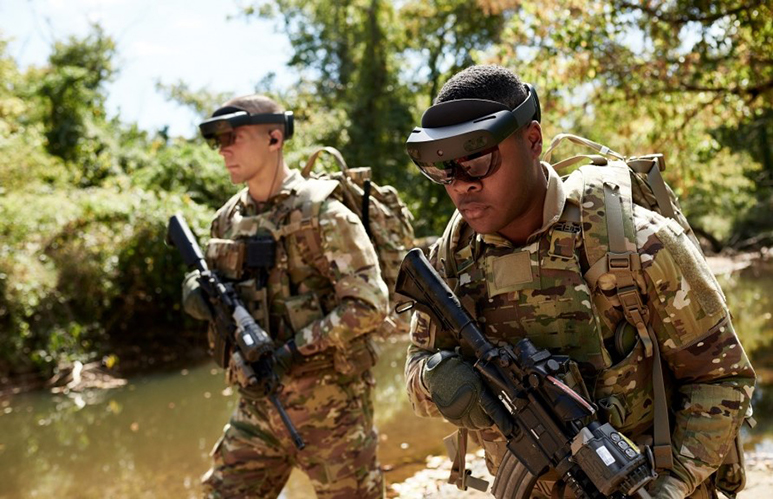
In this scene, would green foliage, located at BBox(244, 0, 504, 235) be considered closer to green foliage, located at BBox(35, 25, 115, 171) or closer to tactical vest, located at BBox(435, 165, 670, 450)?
green foliage, located at BBox(35, 25, 115, 171)

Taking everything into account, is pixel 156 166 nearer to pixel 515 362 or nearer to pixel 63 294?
pixel 63 294

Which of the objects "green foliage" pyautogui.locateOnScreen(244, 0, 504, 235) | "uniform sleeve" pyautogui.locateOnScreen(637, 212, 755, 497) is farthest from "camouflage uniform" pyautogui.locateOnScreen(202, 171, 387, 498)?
"green foliage" pyautogui.locateOnScreen(244, 0, 504, 235)

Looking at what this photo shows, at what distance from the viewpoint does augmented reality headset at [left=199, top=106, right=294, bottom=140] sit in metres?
3.54

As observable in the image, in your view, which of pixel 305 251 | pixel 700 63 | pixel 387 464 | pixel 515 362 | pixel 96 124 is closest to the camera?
pixel 515 362

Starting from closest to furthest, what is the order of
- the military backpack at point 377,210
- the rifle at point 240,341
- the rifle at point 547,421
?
the rifle at point 547,421
the rifle at point 240,341
the military backpack at point 377,210

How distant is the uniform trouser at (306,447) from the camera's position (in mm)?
3352

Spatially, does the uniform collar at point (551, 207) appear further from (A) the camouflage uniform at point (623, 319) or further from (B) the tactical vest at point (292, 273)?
(B) the tactical vest at point (292, 273)

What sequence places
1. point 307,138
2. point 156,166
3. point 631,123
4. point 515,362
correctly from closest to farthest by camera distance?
1. point 515,362
2. point 631,123
3. point 156,166
4. point 307,138

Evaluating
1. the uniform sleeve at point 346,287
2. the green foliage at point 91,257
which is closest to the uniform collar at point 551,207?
the uniform sleeve at point 346,287

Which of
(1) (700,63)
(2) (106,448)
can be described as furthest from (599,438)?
(1) (700,63)

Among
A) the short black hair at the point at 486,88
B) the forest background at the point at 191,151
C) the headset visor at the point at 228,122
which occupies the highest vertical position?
the short black hair at the point at 486,88

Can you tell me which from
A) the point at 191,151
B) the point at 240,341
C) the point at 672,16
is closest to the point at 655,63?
the point at 672,16

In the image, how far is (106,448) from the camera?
6926mm

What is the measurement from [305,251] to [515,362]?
1722mm
